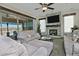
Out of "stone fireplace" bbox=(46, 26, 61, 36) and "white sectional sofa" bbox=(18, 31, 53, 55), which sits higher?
"stone fireplace" bbox=(46, 26, 61, 36)

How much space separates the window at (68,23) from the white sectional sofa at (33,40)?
1.09 ft

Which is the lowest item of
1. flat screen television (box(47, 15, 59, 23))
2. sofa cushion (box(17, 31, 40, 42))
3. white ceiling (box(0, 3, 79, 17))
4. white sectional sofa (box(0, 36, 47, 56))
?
white sectional sofa (box(0, 36, 47, 56))

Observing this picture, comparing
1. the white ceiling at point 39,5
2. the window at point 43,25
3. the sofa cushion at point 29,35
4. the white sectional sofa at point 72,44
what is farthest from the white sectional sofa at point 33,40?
the white ceiling at point 39,5

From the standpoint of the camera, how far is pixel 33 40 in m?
1.92

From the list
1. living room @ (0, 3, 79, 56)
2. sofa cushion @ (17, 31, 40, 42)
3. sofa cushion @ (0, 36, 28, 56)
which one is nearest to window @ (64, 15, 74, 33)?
living room @ (0, 3, 79, 56)

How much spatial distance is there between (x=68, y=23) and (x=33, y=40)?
62cm

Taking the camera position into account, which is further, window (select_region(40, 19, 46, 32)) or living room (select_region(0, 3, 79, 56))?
window (select_region(40, 19, 46, 32))

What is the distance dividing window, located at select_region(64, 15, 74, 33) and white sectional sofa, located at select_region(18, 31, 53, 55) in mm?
333

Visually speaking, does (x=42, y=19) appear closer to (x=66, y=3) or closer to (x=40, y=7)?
(x=40, y=7)

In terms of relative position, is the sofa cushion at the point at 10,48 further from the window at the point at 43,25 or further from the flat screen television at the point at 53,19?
the flat screen television at the point at 53,19

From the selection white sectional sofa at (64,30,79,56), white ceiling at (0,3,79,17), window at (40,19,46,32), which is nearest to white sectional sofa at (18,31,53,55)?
window at (40,19,46,32)

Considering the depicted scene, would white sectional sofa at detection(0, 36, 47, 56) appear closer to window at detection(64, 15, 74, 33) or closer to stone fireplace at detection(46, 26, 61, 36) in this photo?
stone fireplace at detection(46, 26, 61, 36)

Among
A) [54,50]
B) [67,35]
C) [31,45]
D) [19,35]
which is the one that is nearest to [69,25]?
[67,35]

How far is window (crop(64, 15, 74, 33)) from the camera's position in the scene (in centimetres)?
182
